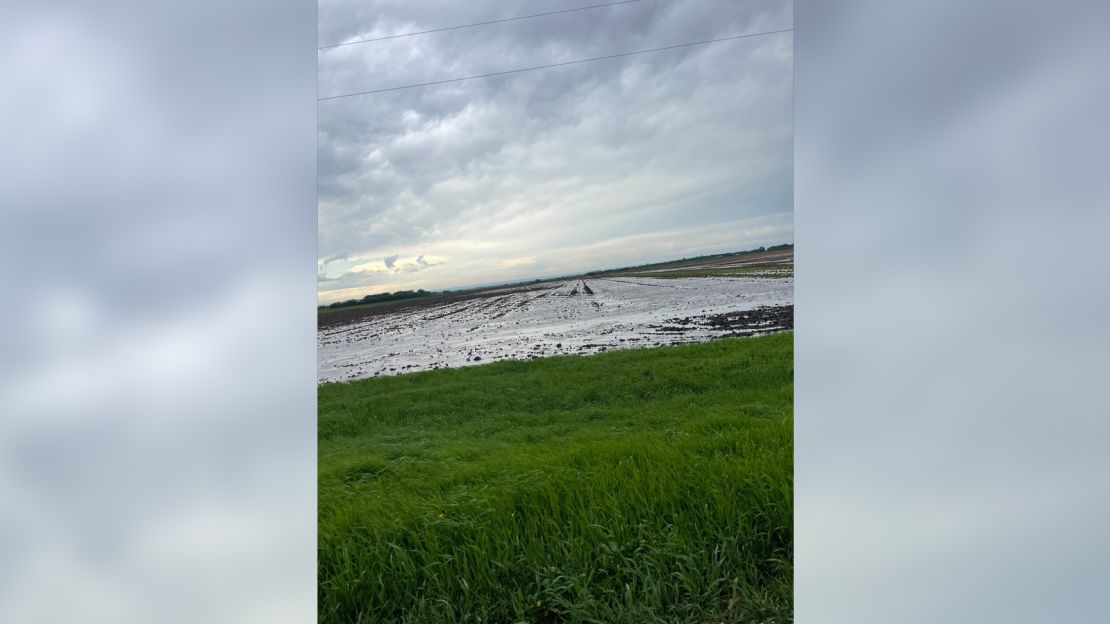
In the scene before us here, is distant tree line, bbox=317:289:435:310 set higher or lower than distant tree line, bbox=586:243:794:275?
lower

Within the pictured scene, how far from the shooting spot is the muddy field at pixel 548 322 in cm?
226

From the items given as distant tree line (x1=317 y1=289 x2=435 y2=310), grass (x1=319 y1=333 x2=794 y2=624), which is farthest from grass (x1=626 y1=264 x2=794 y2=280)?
distant tree line (x1=317 y1=289 x2=435 y2=310)

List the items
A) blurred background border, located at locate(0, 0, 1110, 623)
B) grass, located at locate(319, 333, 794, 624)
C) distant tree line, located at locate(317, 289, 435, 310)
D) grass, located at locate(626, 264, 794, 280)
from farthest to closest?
distant tree line, located at locate(317, 289, 435, 310)
grass, located at locate(626, 264, 794, 280)
grass, located at locate(319, 333, 794, 624)
blurred background border, located at locate(0, 0, 1110, 623)

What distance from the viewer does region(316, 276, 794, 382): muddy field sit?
226 centimetres

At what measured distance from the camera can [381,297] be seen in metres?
2.82

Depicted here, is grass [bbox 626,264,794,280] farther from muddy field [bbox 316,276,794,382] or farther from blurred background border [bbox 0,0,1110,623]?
blurred background border [bbox 0,0,1110,623]

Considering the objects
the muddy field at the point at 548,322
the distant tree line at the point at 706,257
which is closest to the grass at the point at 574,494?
the muddy field at the point at 548,322

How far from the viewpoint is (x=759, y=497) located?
6.95 ft

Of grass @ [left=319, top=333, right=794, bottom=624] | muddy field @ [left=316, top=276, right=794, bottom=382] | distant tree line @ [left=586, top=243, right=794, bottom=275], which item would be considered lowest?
grass @ [left=319, top=333, right=794, bottom=624]

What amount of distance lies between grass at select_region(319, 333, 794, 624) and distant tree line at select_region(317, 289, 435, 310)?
1.16ft

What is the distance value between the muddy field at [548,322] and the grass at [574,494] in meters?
0.06
